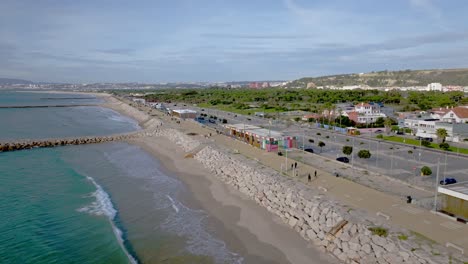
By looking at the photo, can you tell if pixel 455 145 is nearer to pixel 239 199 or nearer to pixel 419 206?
pixel 419 206

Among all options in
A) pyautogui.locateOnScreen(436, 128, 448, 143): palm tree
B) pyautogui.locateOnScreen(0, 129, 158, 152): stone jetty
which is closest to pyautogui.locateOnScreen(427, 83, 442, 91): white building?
pyautogui.locateOnScreen(436, 128, 448, 143): palm tree

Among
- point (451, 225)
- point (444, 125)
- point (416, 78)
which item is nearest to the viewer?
point (451, 225)

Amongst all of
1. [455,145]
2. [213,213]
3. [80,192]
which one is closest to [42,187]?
[80,192]

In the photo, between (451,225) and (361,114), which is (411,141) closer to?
(361,114)

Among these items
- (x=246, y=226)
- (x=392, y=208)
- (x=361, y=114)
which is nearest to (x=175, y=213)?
(x=246, y=226)

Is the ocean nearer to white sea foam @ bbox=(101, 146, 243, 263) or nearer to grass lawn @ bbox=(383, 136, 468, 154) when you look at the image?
white sea foam @ bbox=(101, 146, 243, 263)

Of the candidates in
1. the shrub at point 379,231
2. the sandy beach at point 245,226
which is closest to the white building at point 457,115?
the sandy beach at point 245,226

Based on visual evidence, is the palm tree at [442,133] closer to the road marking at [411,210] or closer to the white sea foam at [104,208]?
the road marking at [411,210]
